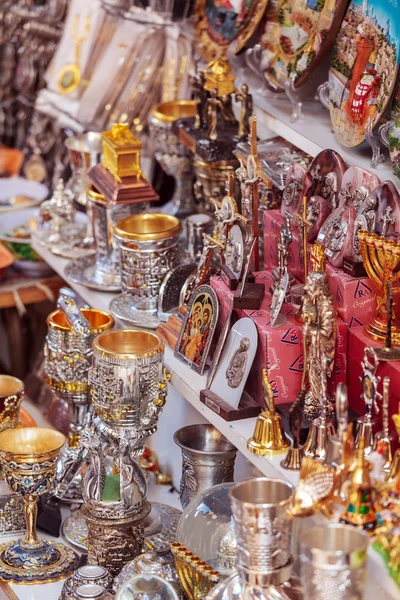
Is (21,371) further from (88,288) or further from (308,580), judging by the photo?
(308,580)

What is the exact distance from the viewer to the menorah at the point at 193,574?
2148 mm

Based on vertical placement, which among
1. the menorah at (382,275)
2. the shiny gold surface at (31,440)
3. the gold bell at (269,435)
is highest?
the menorah at (382,275)

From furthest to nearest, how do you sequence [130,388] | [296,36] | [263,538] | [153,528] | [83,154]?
1. [83,154]
2. [296,36]
3. [153,528]
4. [130,388]
5. [263,538]

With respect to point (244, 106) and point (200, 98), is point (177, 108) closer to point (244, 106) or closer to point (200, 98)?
point (200, 98)

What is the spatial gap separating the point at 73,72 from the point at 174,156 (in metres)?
0.82

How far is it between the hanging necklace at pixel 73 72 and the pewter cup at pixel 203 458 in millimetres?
1736

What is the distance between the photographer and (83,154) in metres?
3.52

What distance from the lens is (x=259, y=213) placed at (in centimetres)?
287

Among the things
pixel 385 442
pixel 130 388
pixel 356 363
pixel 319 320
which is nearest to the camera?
pixel 385 442

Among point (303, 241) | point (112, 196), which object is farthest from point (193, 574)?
point (112, 196)

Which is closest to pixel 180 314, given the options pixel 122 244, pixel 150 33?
pixel 122 244

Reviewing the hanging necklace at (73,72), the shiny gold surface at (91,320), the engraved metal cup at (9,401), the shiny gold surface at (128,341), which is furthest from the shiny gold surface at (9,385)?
the hanging necklace at (73,72)

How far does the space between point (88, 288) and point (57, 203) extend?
48 cm

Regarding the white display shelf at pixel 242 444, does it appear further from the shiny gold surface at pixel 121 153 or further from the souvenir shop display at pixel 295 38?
the souvenir shop display at pixel 295 38
